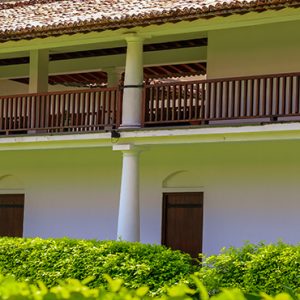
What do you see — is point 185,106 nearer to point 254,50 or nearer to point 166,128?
point 166,128

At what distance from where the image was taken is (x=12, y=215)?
2338cm

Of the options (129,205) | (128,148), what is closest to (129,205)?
(129,205)

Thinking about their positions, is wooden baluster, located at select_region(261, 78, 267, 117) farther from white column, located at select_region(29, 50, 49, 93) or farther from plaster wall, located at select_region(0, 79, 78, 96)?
plaster wall, located at select_region(0, 79, 78, 96)

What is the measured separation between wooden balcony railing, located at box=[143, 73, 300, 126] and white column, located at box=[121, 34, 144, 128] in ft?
0.51

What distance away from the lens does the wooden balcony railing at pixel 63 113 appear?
1897 cm

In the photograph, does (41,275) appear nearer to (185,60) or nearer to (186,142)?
(186,142)

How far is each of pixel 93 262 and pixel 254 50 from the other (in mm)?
5839

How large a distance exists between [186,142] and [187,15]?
2433 mm

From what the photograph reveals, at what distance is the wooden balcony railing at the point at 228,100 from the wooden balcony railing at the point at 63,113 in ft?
2.71

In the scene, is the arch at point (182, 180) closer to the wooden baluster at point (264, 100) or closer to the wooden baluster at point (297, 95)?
the wooden baluster at point (264, 100)

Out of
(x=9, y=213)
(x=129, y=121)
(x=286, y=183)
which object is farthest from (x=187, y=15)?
(x=9, y=213)

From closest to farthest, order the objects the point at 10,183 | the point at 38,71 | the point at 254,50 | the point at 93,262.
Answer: the point at 93,262 → the point at 254,50 → the point at 38,71 → the point at 10,183

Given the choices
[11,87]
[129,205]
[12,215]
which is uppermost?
[11,87]

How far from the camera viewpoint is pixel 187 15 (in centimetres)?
1684
